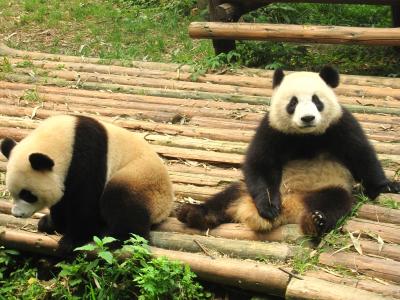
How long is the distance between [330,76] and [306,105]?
0.37 meters

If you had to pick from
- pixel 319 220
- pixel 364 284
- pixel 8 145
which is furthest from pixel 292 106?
pixel 8 145

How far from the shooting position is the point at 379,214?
4.02 meters

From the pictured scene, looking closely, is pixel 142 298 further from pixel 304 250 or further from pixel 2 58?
pixel 2 58

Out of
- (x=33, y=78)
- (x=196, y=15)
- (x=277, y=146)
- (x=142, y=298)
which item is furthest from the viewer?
(x=196, y=15)

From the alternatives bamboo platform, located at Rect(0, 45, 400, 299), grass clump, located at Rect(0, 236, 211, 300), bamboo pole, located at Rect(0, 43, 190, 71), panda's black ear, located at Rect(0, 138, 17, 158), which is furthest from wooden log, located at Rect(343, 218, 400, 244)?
bamboo pole, located at Rect(0, 43, 190, 71)

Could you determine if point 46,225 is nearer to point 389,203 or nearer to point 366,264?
point 366,264

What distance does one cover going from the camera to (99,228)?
4.11 m

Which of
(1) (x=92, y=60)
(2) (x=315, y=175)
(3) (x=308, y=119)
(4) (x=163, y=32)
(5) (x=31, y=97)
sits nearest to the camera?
(3) (x=308, y=119)

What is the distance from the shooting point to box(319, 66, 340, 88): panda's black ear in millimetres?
4301

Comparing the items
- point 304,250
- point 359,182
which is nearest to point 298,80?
point 359,182

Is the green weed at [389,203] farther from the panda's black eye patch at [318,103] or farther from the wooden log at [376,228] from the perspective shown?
the panda's black eye patch at [318,103]

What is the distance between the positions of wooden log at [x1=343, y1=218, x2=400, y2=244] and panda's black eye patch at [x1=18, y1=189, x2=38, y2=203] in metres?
1.93

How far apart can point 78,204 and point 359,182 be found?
1.86 m

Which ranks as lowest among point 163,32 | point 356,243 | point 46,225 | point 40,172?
point 163,32
